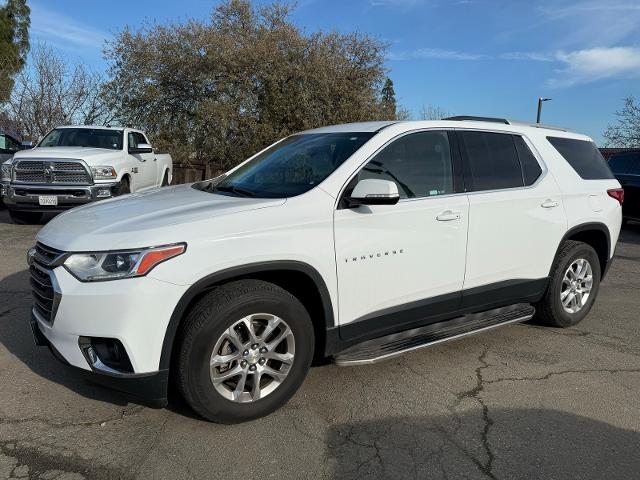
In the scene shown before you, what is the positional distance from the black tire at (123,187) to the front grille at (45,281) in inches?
258

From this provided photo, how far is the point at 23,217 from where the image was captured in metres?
9.94

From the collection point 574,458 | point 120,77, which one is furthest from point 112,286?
point 120,77

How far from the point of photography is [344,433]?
3.04m

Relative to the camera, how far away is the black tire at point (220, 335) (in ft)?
9.35

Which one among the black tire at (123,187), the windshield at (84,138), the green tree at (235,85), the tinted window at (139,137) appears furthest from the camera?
the green tree at (235,85)

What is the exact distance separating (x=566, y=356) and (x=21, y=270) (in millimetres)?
6122

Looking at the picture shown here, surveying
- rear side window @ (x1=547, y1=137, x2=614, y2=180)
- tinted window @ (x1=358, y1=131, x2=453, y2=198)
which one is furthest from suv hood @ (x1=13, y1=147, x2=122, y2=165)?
rear side window @ (x1=547, y1=137, x2=614, y2=180)

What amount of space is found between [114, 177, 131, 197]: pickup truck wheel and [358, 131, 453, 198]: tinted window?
7143mm

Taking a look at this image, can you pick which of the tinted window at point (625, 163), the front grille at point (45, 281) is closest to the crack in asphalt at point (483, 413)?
the front grille at point (45, 281)

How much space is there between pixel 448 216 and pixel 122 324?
2297 millimetres

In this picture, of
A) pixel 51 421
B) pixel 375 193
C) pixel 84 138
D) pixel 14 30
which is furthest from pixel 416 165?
pixel 14 30

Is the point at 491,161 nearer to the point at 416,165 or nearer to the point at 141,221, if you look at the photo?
the point at 416,165

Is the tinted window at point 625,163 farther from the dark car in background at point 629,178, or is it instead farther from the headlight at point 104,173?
the headlight at point 104,173

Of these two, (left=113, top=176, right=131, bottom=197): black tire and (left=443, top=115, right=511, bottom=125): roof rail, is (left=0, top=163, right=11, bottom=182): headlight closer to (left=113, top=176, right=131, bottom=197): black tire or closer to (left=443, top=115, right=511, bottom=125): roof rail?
(left=113, top=176, right=131, bottom=197): black tire
